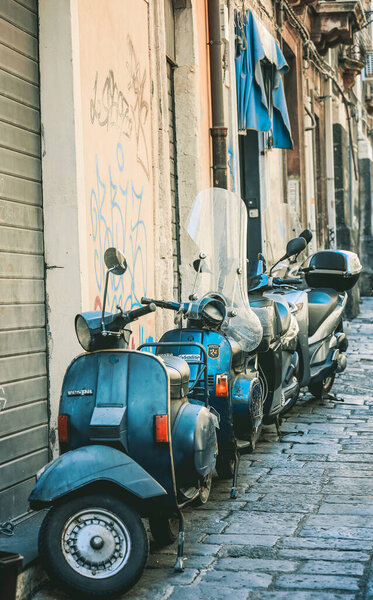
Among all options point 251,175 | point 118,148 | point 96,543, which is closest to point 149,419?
point 96,543

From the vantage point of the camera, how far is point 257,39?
1152 cm

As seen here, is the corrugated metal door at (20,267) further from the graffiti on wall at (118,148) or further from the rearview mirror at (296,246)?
the rearview mirror at (296,246)

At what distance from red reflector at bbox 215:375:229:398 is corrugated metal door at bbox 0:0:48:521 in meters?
1.00

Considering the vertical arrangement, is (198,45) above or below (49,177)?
above

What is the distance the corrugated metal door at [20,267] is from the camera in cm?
499

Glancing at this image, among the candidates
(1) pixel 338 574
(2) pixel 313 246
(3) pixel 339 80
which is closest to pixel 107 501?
(1) pixel 338 574

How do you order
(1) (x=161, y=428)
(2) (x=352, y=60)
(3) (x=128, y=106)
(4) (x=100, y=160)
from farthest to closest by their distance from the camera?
(2) (x=352, y=60)
(3) (x=128, y=106)
(4) (x=100, y=160)
(1) (x=161, y=428)

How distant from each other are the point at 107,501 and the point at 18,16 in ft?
9.64

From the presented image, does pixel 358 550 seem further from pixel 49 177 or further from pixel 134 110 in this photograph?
pixel 134 110

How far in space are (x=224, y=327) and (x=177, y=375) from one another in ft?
4.29

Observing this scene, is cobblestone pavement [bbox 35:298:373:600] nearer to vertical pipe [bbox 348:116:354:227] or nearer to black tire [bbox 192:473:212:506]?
black tire [bbox 192:473:212:506]

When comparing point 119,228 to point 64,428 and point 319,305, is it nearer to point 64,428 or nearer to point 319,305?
point 64,428

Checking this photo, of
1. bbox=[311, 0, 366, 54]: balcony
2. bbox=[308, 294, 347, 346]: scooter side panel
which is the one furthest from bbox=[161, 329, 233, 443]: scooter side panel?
bbox=[311, 0, 366, 54]: balcony

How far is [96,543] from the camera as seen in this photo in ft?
12.4
